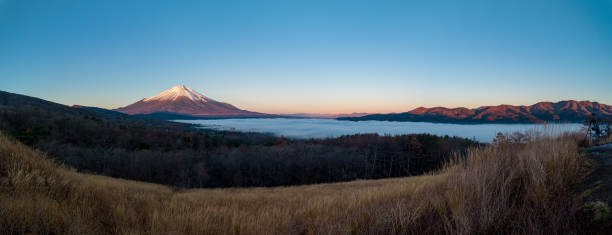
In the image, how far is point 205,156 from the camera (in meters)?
61.7

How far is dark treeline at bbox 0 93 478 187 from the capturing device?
1993 inches

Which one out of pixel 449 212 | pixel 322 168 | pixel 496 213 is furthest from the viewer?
pixel 322 168

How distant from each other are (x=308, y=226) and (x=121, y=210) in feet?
10.6

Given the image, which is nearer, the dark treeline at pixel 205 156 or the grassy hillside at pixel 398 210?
the grassy hillside at pixel 398 210

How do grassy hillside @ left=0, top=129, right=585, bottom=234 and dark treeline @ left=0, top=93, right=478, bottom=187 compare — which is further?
dark treeline @ left=0, top=93, right=478, bottom=187

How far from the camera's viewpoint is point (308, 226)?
3.76 meters

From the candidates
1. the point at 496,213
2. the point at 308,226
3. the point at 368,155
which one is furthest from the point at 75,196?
the point at 368,155

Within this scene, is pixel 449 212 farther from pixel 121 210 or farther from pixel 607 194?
pixel 121 210

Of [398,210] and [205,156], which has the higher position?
[398,210]

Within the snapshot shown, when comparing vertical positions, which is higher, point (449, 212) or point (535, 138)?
point (535, 138)

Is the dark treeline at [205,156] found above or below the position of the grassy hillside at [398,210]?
below

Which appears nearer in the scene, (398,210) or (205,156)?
(398,210)

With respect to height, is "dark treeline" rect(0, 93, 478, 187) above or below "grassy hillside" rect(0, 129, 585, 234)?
below

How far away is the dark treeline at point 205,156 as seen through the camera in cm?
5062
